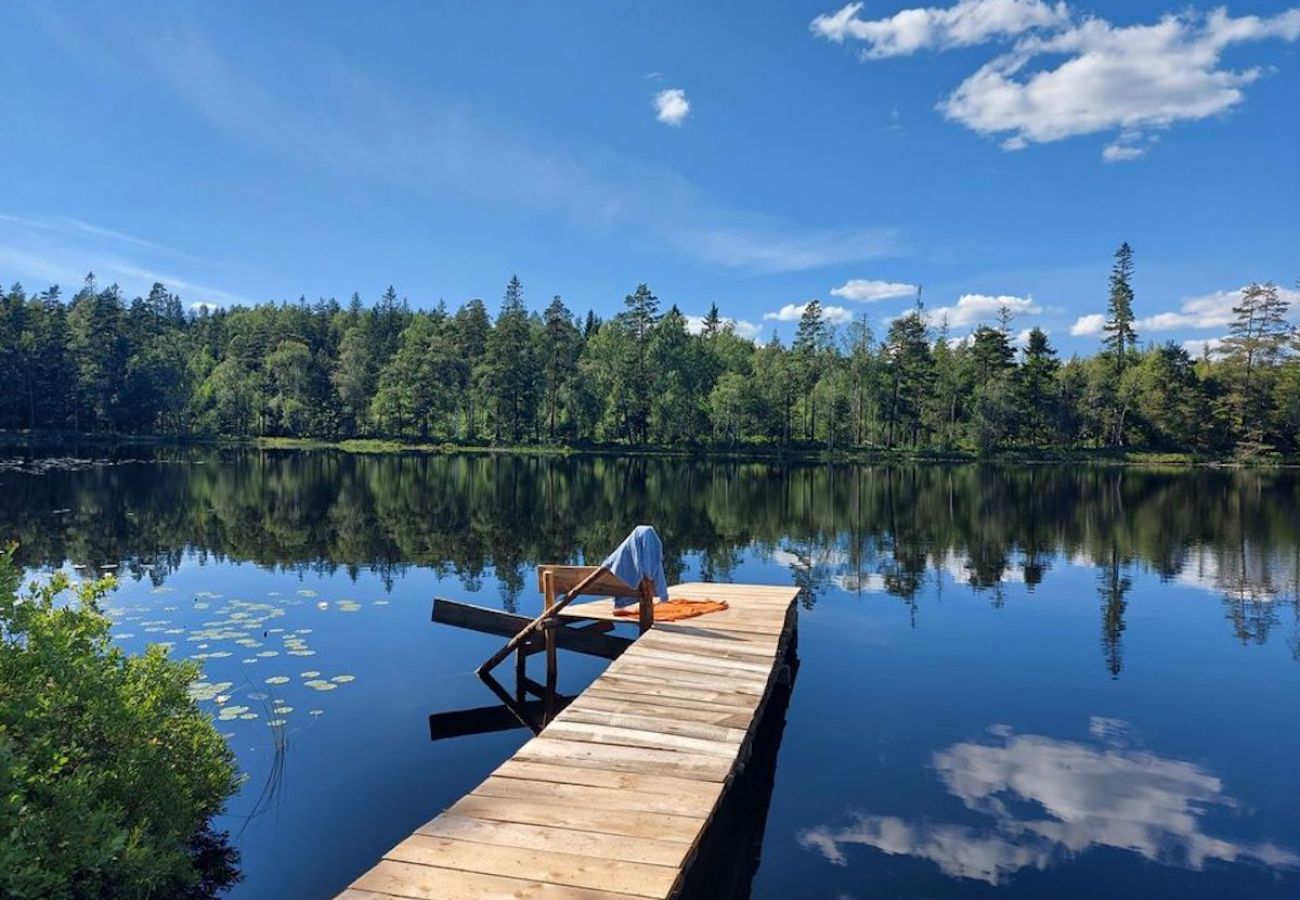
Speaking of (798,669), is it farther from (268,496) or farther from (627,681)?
(268,496)

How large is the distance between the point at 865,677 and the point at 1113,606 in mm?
9888

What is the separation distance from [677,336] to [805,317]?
16.5m

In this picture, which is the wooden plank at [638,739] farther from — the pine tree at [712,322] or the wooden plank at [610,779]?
the pine tree at [712,322]

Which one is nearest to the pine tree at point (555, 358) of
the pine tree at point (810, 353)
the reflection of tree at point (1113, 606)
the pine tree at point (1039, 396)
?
the pine tree at point (810, 353)

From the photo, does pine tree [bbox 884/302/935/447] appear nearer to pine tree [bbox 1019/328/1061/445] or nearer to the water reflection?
pine tree [bbox 1019/328/1061/445]

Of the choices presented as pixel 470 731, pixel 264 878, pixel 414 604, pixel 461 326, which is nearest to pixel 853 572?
pixel 414 604

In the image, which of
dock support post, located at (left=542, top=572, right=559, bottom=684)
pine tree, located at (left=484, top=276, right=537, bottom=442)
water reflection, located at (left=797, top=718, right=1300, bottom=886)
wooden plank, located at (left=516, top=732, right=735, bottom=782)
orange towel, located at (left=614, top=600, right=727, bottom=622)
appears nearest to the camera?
wooden plank, located at (left=516, top=732, right=735, bottom=782)

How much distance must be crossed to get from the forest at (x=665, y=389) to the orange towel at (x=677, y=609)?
75542mm

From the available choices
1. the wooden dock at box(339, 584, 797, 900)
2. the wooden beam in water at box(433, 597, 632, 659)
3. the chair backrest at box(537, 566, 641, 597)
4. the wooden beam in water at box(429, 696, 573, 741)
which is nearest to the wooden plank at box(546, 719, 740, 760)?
the wooden dock at box(339, 584, 797, 900)

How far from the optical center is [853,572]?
23.9 m

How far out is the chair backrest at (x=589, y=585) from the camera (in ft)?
41.2

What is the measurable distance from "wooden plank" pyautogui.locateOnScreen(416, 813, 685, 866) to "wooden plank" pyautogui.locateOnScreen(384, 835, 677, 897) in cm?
7

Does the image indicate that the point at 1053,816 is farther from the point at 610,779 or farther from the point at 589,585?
the point at 589,585

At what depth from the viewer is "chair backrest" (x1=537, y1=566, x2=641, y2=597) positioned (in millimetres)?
12570
